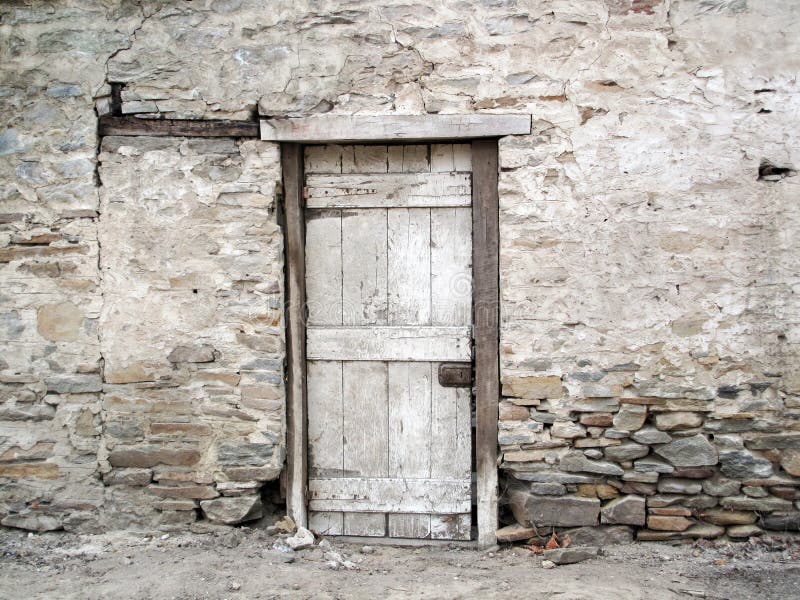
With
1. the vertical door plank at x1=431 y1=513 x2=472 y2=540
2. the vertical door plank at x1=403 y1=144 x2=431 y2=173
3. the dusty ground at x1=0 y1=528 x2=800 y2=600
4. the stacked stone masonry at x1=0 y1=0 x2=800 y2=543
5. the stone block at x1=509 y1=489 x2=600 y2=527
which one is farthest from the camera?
the vertical door plank at x1=431 y1=513 x2=472 y2=540

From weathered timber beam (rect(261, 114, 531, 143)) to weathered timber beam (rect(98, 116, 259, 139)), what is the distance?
4.3 inches

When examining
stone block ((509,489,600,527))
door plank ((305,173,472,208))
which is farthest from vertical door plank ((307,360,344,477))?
stone block ((509,489,600,527))

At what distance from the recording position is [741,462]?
10.4ft

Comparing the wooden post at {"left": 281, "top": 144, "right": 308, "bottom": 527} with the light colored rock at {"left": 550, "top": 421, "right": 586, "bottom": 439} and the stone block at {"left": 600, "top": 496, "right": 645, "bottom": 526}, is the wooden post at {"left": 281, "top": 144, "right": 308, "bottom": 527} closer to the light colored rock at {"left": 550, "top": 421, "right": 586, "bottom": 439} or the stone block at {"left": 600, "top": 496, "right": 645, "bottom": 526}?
the light colored rock at {"left": 550, "top": 421, "right": 586, "bottom": 439}

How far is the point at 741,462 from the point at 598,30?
2124 millimetres

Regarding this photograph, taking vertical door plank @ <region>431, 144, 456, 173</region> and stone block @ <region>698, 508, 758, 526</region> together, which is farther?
vertical door plank @ <region>431, 144, 456, 173</region>

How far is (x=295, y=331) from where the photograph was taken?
3.40 meters

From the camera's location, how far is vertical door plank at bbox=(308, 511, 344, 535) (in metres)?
3.52

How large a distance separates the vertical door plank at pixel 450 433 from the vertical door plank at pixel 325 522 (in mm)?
567

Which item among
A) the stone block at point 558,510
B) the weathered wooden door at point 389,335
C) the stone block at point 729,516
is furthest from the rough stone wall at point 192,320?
the stone block at point 729,516

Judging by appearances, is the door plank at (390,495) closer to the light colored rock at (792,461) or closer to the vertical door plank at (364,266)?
the vertical door plank at (364,266)

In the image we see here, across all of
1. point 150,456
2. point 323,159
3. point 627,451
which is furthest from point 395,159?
point 150,456

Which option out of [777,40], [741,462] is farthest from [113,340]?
[777,40]

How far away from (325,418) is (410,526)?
706 mm
